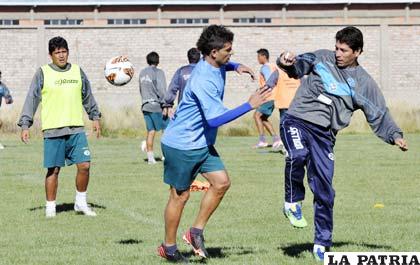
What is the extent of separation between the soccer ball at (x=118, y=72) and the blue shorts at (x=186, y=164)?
699cm

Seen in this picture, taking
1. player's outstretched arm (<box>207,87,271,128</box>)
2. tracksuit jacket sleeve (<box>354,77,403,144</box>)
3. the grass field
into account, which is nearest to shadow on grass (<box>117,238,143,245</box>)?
the grass field

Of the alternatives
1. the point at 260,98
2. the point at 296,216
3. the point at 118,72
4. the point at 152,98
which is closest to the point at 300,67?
the point at 260,98

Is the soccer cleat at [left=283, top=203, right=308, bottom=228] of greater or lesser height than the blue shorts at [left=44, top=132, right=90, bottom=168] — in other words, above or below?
below

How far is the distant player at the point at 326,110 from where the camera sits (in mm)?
9297

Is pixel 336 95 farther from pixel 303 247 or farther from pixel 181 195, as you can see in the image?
pixel 303 247

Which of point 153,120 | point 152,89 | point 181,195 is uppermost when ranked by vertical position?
point 152,89

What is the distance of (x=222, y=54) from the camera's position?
895 cm

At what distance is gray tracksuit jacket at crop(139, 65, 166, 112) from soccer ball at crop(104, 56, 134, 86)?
3981mm

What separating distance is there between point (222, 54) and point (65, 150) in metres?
4.27

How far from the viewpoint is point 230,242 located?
34.9ft

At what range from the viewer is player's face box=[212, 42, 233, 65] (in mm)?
8953

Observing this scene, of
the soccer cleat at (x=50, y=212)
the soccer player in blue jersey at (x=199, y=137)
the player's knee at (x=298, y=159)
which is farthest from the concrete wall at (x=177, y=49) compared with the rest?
the soccer player in blue jersey at (x=199, y=137)

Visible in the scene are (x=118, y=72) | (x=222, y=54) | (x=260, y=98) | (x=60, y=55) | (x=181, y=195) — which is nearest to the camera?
(x=260, y=98)

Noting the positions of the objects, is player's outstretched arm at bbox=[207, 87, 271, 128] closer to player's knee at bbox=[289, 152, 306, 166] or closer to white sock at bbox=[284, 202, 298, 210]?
player's knee at bbox=[289, 152, 306, 166]
